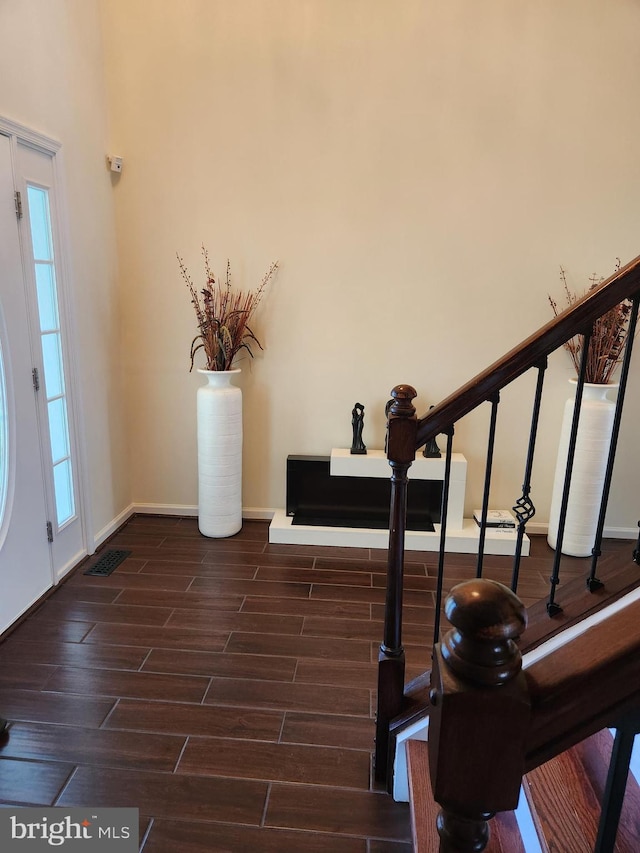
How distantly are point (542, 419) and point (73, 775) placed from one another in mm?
3306

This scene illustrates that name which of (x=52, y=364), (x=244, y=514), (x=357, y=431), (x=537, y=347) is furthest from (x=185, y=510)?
(x=537, y=347)

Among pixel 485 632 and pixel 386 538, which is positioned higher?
pixel 485 632

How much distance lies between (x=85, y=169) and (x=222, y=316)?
1172 millimetres

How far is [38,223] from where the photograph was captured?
3.05m

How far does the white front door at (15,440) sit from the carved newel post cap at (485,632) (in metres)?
2.72

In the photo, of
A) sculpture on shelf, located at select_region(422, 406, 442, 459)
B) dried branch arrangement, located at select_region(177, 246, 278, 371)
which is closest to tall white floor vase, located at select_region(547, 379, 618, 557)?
sculpture on shelf, located at select_region(422, 406, 442, 459)

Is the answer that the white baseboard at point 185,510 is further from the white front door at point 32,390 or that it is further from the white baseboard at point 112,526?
the white front door at point 32,390

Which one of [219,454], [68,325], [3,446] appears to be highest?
[68,325]

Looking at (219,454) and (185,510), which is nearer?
(219,454)

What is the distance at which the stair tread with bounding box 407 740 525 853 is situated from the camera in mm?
1534

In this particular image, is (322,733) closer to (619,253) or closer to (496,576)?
(496,576)

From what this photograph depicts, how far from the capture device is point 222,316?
3900 mm

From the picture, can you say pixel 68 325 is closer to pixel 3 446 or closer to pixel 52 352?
pixel 52 352

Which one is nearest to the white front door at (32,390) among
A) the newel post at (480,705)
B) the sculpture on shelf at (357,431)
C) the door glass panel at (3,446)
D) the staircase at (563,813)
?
the door glass panel at (3,446)
